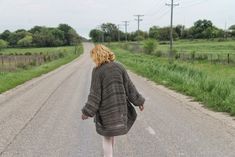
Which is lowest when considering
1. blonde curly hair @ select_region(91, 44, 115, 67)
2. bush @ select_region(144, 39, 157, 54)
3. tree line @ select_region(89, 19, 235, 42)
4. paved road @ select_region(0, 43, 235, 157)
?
tree line @ select_region(89, 19, 235, 42)

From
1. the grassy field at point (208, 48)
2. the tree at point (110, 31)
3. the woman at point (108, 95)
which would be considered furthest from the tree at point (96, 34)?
the woman at point (108, 95)

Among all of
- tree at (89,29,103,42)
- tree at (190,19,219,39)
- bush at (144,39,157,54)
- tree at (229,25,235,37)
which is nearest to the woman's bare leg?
bush at (144,39,157,54)

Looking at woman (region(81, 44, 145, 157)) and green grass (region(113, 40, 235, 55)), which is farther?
green grass (region(113, 40, 235, 55))

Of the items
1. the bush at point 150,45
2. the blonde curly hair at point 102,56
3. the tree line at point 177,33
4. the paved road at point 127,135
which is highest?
the blonde curly hair at point 102,56

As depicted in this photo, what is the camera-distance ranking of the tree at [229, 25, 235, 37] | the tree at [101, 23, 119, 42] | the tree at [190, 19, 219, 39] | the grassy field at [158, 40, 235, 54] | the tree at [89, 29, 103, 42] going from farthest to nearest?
the tree at [89, 29, 103, 42] → the tree at [101, 23, 119, 42] → the tree at [229, 25, 235, 37] → the tree at [190, 19, 219, 39] → the grassy field at [158, 40, 235, 54]

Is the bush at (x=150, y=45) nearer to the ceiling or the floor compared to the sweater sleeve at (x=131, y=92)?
nearer to the floor

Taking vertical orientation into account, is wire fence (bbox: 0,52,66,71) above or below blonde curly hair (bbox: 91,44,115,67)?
below

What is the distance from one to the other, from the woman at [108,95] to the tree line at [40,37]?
15794cm

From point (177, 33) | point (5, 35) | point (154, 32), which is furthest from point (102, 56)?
point (5, 35)

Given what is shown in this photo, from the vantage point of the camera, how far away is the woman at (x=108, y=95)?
554cm

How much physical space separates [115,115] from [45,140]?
11.2 feet

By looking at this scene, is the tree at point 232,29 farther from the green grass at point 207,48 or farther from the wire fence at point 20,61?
the wire fence at point 20,61

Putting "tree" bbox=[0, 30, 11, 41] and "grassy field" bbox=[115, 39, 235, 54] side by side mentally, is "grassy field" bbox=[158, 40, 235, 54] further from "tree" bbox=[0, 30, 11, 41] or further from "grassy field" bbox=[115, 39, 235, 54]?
"tree" bbox=[0, 30, 11, 41]

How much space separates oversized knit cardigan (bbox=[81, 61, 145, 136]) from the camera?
18.2ft
